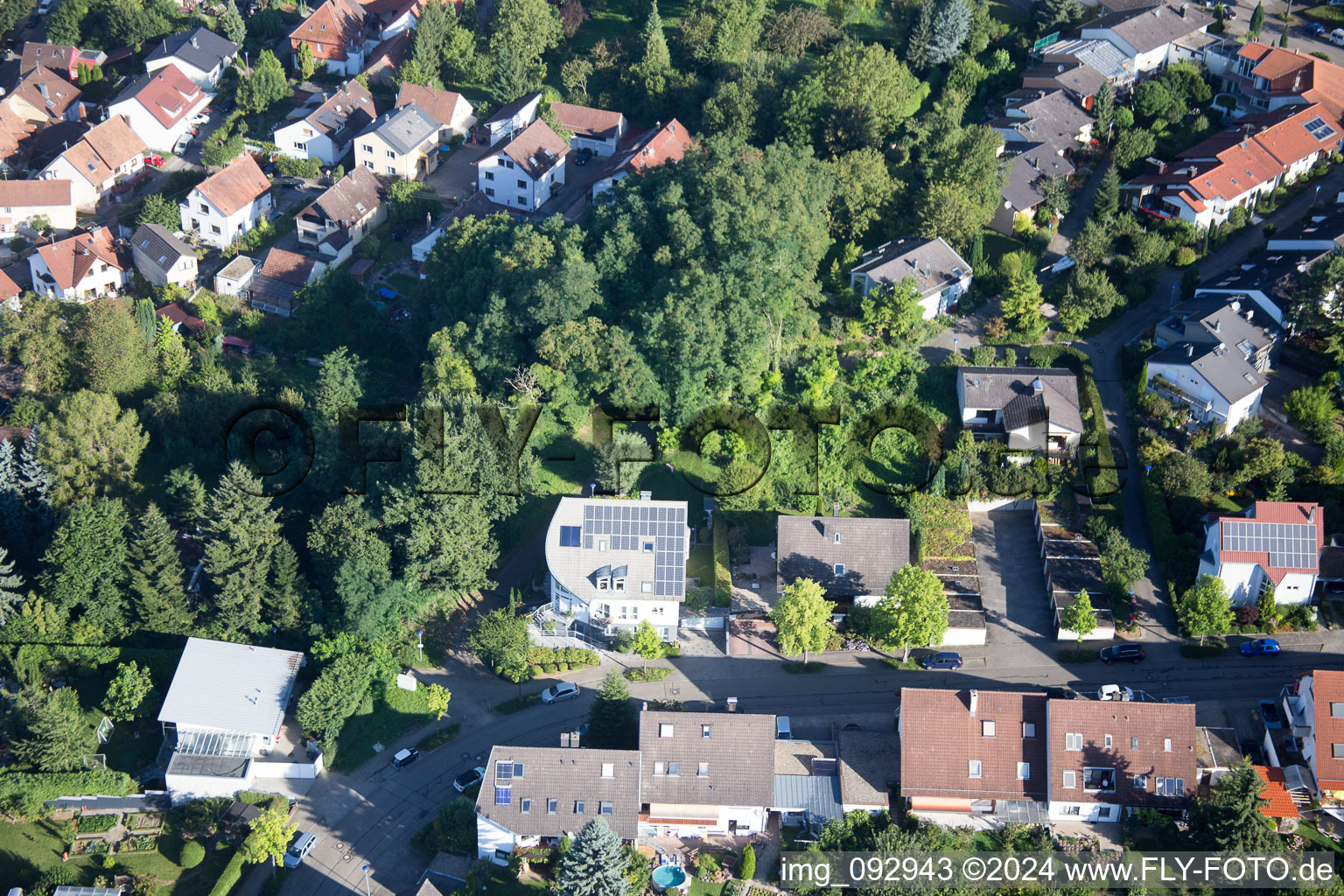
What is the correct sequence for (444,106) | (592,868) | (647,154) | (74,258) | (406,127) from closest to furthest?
(592,868)
(647,154)
(74,258)
(406,127)
(444,106)

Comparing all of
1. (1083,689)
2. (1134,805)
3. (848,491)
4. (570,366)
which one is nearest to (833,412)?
(848,491)

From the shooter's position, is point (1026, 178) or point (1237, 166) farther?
point (1026, 178)

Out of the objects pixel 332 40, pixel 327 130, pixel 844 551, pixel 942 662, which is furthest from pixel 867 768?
pixel 332 40

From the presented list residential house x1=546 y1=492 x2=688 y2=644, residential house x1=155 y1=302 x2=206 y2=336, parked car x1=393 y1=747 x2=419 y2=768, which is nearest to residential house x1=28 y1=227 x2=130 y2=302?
residential house x1=155 y1=302 x2=206 y2=336

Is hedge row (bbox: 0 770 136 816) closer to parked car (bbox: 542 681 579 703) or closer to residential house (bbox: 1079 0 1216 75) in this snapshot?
parked car (bbox: 542 681 579 703)

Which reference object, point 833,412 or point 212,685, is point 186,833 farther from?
point 833,412

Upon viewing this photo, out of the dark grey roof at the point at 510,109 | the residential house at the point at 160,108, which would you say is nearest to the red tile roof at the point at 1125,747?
the dark grey roof at the point at 510,109

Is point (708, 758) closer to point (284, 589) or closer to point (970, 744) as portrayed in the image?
point (970, 744)
